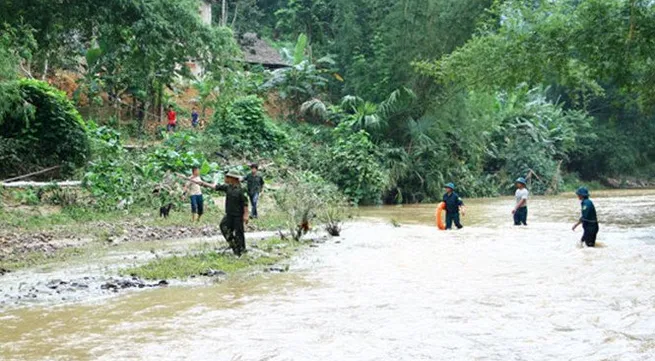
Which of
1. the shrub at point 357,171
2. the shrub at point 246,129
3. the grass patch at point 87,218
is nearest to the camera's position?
the grass patch at point 87,218

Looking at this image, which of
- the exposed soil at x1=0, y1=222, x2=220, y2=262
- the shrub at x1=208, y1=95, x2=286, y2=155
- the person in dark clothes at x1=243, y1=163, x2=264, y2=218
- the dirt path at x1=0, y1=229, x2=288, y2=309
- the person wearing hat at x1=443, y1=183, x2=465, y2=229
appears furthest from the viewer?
the shrub at x1=208, y1=95, x2=286, y2=155

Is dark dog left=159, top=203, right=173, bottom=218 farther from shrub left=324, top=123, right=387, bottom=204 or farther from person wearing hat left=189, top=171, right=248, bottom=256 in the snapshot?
shrub left=324, top=123, right=387, bottom=204

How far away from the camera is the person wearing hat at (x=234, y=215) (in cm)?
1212

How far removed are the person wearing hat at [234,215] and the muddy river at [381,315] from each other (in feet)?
3.79

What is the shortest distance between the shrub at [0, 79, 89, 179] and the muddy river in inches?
457

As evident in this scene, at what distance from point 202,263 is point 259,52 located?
3601cm

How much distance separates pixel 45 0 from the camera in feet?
40.8

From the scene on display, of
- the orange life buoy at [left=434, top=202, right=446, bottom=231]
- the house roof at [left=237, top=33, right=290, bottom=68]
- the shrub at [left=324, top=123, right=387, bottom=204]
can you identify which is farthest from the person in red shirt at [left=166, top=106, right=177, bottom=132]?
the orange life buoy at [left=434, top=202, right=446, bottom=231]

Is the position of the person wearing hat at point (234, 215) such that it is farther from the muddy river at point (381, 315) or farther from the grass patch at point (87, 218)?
the grass patch at point (87, 218)

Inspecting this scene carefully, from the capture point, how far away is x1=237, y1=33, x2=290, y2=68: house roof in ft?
146

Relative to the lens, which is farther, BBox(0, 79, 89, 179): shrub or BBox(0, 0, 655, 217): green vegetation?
BBox(0, 79, 89, 179): shrub

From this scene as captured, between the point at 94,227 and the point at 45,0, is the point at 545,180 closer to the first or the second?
the point at 94,227

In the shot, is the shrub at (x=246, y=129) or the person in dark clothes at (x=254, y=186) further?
the shrub at (x=246, y=129)

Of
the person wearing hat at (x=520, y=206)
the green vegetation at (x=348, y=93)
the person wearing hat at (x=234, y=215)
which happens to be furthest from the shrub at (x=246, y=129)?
the person wearing hat at (x=234, y=215)
